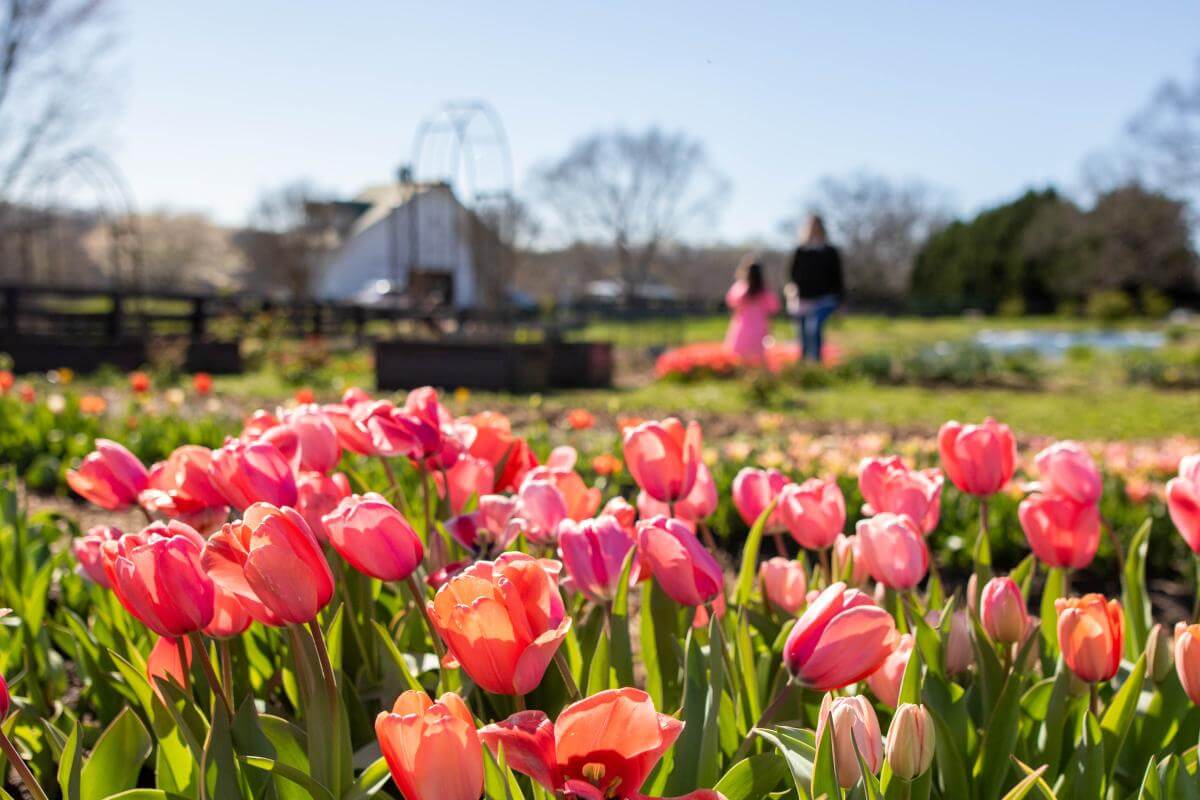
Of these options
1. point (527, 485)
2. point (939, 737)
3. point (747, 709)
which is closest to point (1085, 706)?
point (939, 737)

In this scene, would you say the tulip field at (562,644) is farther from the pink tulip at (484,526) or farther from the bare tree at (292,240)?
the bare tree at (292,240)

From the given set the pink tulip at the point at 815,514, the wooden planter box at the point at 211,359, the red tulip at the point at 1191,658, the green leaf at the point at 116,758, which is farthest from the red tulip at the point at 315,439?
the wooden planter box at the point at 211,359

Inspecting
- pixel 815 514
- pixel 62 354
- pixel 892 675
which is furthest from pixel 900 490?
pixel 62 354

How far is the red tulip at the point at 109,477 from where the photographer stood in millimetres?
1486

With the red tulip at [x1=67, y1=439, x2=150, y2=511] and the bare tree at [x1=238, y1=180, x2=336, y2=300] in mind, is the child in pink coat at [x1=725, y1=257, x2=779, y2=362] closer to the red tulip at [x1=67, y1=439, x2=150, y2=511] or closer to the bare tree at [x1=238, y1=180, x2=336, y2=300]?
the red tulip at [x1=67, y1=439, x2=150, y2=511]

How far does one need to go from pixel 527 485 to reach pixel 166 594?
1.70ft

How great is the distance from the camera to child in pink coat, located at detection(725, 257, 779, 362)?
476 inches

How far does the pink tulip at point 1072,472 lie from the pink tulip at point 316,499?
1.00 m

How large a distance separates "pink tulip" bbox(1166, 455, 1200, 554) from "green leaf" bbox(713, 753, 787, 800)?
70 centimetres

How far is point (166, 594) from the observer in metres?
0.99

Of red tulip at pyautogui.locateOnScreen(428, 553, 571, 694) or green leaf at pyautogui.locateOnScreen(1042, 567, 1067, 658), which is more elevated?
red tulip at pyautogui.locateOnScreen(428, 553, 571, 694)

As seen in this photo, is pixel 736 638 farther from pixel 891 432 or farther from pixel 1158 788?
pixel 891 432

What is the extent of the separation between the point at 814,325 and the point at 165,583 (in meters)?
10.9

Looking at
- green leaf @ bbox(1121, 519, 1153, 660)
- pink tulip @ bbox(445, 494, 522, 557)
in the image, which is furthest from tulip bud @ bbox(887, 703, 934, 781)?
green leaf @ bbox(1121, 519, 1153, 660)
